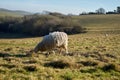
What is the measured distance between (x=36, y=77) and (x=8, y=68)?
2.06 meters

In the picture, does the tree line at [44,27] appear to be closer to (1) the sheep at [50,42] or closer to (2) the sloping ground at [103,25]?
(2) the sloping ground at [103,25]

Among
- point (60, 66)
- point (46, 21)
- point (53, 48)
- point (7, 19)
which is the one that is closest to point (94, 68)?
point (60, 66)

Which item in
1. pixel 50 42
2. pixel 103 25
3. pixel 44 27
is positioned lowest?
pixel 103 25

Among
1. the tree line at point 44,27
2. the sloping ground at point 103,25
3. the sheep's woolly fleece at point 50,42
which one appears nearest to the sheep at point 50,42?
the sheep's woolly fleece at point 50,42

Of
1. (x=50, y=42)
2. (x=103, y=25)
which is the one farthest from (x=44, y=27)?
(x=50, y=42)

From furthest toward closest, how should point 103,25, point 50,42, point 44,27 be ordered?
point 103,25
point 44,27
point 50,42

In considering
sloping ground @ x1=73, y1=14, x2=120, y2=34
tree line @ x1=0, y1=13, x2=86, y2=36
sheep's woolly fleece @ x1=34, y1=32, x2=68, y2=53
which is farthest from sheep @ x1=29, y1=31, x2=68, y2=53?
tree line @ x1=0, y1=13, x2=86, y2=36

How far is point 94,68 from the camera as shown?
46.9 feet

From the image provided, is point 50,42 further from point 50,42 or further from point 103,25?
point 103,25

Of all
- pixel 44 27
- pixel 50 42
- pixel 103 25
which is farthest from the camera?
pixel 103 25

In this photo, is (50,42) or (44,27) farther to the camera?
(44,27)

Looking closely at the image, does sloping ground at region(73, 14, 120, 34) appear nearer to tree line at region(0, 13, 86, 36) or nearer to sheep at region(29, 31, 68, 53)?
tree line at region(0, 13, 86, 36)

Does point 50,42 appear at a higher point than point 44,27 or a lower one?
higher

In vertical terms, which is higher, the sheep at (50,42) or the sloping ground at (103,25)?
the sheep at (50,42)
